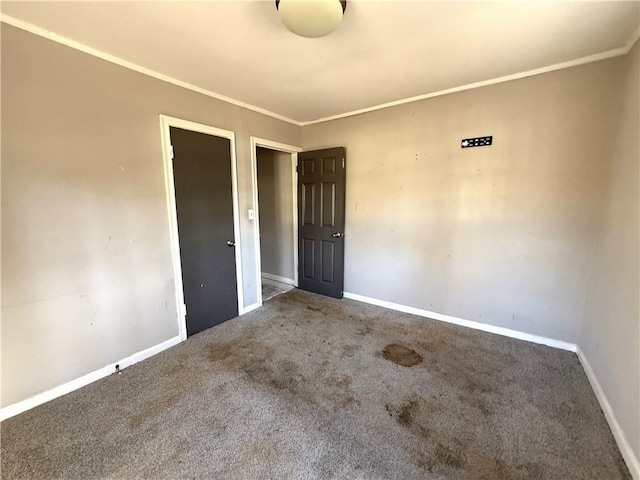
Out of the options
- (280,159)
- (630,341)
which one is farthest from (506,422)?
(280,159)

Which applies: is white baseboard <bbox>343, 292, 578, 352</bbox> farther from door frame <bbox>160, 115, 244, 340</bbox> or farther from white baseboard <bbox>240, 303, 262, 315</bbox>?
door frame <bbox>160, 115, 244, 340</bbox>

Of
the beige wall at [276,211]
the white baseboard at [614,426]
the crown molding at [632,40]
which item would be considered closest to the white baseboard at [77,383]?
the beige wall at [276,211]

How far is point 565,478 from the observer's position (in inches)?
53.1

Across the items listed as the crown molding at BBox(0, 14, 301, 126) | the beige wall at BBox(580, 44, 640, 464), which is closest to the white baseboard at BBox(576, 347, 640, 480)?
the beige wall at BBox(580, 44, 640, 464)

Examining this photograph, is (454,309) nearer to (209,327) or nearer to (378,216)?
(378,216)

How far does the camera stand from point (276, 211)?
433 cm

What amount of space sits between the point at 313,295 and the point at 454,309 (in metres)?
1.82

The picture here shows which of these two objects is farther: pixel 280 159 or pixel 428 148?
pixel 280 159

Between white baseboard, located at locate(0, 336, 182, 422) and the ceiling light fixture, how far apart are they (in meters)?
2.72

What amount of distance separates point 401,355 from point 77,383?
255cm

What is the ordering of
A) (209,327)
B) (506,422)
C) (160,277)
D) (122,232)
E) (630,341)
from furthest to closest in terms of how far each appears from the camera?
(209,327)
(160,277)
(122,232)
(506,422)
(630,341)

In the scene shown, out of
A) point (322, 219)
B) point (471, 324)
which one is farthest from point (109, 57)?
point (471, 324)

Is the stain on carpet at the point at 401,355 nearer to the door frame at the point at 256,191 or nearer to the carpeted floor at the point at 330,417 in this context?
the carpeted floor at the point at 330,417

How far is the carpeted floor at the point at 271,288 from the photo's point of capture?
3881 millimetres
